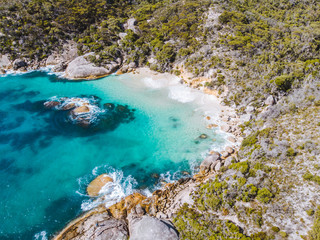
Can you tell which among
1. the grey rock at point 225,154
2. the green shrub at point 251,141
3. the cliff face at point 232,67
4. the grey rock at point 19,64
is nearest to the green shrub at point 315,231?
the cliff face at point 232,67

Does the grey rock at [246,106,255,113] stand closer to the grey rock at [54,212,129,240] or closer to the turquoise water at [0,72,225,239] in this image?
the turquoise water at [0,72,225,239]

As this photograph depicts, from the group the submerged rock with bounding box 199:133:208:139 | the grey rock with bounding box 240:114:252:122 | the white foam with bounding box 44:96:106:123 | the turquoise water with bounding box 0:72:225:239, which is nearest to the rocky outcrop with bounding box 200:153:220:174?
the turquoise water with bounding box 0:72:225:239

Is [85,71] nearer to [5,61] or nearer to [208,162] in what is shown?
[5,61]

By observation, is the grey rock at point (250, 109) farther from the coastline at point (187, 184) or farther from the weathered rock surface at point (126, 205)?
the weathered rock surface at point (126, 205)

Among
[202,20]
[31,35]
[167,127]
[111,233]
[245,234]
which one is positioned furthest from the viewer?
[31,35]

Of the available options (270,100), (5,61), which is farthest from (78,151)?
(5,61)

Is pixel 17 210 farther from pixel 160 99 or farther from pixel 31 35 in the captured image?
pixel 31 35

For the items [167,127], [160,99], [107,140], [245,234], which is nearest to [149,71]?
[160,99]
